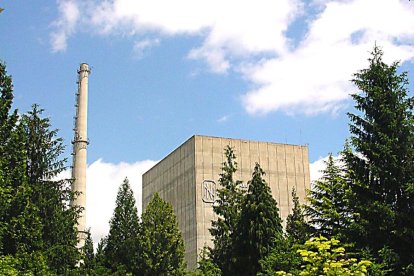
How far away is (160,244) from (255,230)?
1097cm

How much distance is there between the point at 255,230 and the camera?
32.0 m

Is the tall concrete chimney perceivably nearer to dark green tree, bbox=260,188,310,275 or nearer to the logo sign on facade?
the logo sign on facade

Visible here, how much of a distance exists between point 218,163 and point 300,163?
10836 millimetres

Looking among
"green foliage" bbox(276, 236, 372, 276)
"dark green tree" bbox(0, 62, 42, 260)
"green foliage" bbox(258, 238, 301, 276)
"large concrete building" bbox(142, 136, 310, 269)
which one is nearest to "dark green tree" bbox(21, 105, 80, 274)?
"dark green tree" bbox(0, 62, 42, 260)

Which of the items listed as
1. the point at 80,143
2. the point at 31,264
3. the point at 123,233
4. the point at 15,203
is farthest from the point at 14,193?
the point at 80,143

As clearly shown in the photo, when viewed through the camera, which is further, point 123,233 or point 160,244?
point 123,233

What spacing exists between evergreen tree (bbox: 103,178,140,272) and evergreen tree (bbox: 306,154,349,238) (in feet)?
48.4

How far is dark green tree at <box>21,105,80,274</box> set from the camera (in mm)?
31500

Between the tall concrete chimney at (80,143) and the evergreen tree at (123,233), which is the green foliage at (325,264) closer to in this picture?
the evergreen tree at (123,233)

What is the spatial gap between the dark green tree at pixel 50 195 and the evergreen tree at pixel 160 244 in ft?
24.0

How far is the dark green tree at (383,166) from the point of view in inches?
989

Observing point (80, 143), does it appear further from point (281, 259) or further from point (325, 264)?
point (325, 264)

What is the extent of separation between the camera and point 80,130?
67500 millimetres

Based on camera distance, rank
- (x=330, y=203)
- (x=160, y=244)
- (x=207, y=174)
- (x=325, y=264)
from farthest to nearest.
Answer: (x=207, y=174) < (x=160, y=244) < (x=330, y=203) < (x=325, y=264)
